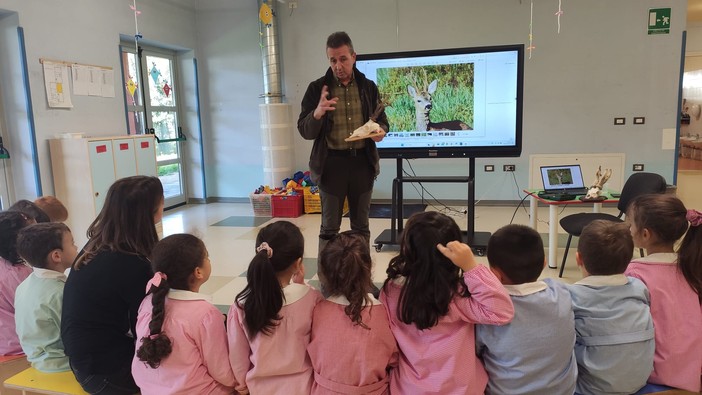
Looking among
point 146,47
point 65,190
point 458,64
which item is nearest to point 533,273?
point 458,64

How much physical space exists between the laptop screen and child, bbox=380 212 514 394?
262 cm

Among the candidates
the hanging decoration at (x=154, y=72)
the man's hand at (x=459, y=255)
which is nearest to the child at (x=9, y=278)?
the man's hand at (x=459, y=255)

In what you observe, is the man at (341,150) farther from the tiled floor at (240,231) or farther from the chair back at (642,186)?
the chair back at (642,186)

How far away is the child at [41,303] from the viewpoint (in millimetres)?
1826

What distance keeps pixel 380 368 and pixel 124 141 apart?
4.29 metres

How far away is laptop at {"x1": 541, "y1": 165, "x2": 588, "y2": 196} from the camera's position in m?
3.80

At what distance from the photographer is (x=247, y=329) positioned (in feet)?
4.97

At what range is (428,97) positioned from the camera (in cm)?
413

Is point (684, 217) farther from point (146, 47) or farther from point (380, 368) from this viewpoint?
point (146, 47)

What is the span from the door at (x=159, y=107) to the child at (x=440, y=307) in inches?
182

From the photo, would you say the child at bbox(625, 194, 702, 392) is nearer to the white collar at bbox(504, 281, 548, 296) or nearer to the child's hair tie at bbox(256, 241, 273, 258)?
the white collar at bbox(504, 281, 548, 296)

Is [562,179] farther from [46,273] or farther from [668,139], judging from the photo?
[46,273]

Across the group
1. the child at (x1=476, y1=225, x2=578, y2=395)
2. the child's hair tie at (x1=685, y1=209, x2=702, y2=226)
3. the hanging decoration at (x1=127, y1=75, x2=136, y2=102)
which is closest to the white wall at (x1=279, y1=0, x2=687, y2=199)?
the hanging decoration at (x1=127, y1=75, x2=136, y2=102)

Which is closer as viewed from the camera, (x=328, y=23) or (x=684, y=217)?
(x=684, y=217)
